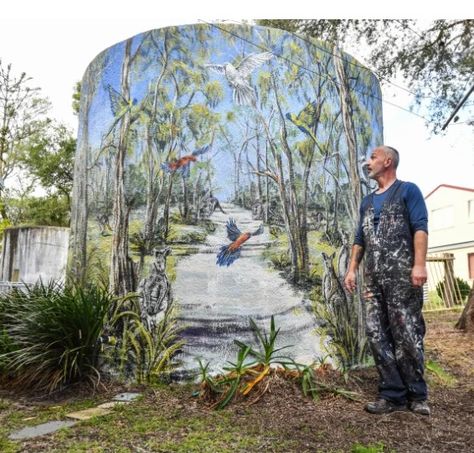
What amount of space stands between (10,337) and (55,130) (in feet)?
58.4

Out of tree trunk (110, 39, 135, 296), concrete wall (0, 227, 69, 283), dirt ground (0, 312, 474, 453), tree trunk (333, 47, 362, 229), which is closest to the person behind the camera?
dirt ground (0, 312, 474, 453)

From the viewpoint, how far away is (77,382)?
509cm

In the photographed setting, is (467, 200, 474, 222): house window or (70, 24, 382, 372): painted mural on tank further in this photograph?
→ (467, 200, 474, 222): house window

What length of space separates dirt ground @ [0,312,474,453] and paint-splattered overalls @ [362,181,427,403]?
0.91ft

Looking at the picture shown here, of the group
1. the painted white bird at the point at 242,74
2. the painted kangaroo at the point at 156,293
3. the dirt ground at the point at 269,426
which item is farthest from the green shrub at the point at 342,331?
the painted white bird at the point at 242,74

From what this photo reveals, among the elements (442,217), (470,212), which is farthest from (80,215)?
(442,217)

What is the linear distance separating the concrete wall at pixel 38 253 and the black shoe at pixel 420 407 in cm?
1147

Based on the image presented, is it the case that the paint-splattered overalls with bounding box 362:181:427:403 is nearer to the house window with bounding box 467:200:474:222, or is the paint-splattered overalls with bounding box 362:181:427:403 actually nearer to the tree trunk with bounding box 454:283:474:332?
the tree trunk with bounding box 454:283:474:332

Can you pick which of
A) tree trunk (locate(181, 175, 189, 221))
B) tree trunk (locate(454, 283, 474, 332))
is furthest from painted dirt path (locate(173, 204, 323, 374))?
tree trunk (locate(454, 283, 474, 332))

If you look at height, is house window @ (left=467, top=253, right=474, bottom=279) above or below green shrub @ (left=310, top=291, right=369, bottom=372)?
above

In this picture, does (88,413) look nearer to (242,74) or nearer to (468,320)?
(242,74)

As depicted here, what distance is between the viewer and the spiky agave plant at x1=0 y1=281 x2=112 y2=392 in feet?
16.5

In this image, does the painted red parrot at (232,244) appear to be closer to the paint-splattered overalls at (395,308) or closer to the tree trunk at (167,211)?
the tree trunk at (167,211)

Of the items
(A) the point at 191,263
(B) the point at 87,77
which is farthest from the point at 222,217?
(B) the point at 87,77
